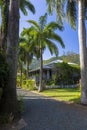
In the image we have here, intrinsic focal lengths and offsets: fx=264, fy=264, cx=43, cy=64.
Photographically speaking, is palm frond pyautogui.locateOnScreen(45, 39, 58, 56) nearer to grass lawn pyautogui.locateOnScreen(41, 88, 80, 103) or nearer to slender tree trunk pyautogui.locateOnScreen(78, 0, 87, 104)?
grass lawn pyautogui.locateOnScreen(41, 88, 80, 103)

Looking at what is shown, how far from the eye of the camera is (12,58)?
43.7 ft

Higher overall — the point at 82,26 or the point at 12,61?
the point at 82,26

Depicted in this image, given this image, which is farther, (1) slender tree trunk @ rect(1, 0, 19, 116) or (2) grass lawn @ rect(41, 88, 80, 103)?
(2) grass lawn @ rect(41, 88, 80, 103)

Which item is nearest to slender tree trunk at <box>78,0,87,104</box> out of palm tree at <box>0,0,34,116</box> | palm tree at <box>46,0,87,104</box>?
palm tree at <box>46,0,87,104</box>

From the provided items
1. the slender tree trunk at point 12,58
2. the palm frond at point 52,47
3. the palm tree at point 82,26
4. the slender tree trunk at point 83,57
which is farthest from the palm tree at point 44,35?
the slender tree trunk at point 12,58

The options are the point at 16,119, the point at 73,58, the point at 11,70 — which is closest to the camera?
the point at 16,119

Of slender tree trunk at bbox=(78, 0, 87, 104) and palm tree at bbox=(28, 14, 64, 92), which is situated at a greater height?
palm tree at bbox=(28, 14, 64, 92)

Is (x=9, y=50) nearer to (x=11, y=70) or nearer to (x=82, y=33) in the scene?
(x=11, y=70)

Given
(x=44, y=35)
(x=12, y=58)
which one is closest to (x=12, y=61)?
(x=12, y=58)

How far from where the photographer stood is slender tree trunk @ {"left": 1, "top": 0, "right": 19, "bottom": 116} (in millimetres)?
12766

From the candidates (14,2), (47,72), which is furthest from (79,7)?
(47,72)

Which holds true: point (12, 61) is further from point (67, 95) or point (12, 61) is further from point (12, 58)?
point (67, 95)

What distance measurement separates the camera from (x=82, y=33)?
1853 cm

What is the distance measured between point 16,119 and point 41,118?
3.89 feet
